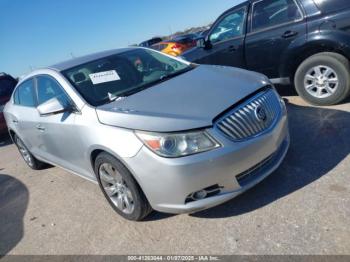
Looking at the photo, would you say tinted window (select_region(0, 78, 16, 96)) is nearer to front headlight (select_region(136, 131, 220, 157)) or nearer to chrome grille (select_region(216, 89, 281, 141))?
front headlight (select_region(136, 131, 220, 157))

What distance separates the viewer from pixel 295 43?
4.68m

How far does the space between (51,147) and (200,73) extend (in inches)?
82.8

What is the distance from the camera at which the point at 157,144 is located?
8.37ft

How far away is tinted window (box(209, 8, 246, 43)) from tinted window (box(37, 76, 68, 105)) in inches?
125

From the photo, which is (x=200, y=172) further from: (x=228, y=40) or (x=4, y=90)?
(x=4, y=90)

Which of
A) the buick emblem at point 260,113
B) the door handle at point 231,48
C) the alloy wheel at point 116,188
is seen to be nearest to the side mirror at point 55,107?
the alloy wheel at point 116,188

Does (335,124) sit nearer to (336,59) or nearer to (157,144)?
(336,59)

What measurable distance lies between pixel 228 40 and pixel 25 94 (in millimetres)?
3431

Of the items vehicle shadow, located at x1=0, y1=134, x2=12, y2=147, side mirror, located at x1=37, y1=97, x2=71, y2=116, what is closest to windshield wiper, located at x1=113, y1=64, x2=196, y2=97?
side mirror, located at x1=37, y1=97, x2=71, y2=116

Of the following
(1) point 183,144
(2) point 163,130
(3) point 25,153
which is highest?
→ (2) point 163,130

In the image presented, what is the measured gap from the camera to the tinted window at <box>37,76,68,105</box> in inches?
140

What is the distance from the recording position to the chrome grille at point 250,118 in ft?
8.55

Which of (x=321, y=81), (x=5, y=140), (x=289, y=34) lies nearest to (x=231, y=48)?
(x=289, y=34)

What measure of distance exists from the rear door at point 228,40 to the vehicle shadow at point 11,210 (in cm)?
383
